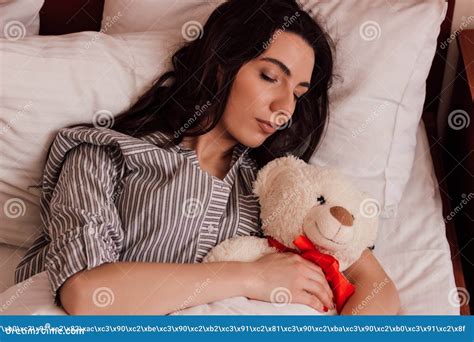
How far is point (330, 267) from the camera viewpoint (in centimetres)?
118

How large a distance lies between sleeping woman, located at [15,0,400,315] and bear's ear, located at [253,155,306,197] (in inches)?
2.0

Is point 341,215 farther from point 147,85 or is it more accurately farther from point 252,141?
point 147,85

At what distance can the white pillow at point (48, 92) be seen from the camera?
1.31m

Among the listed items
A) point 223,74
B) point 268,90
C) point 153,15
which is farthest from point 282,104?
point 153,15

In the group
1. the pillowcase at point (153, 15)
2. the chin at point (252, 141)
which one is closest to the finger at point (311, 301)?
the chin at point (252, 141)

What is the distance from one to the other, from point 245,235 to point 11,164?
18.9 inches

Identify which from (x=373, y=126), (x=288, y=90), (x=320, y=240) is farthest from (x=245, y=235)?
(x=373, y=126)

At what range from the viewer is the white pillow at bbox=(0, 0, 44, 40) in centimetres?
150

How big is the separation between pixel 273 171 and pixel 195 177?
0.14 metres

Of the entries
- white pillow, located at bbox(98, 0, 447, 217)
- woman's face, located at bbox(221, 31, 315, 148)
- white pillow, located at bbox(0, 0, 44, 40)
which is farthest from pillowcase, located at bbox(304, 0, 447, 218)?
white pillow, located at bbox(0, 0, 44, 40)

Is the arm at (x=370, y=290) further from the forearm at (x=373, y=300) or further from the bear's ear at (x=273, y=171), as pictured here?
the bear's ear at (x=273, y=171)

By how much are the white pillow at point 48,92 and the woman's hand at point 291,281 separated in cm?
45

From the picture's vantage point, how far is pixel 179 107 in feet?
4.41

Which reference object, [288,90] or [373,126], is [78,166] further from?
[373,126]
